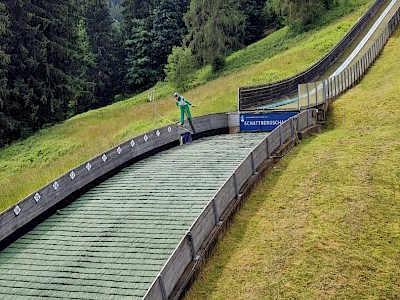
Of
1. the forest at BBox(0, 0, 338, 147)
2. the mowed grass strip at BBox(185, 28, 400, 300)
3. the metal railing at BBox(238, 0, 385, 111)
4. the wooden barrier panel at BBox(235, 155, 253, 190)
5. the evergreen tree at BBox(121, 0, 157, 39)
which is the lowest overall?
the mowed grass strip at BBox(185, 28, 400, 300)

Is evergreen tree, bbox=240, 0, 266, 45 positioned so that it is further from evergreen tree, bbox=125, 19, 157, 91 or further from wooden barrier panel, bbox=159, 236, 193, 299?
wooden barrier panel, bbox=159, 236, 193, 299

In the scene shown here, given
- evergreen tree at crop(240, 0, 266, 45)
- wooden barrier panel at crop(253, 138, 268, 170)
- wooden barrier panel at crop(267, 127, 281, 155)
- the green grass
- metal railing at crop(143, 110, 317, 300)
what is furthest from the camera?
evergreen tree at crop(240, 0, 266, 45)

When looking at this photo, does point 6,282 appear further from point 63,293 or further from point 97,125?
point 97,125

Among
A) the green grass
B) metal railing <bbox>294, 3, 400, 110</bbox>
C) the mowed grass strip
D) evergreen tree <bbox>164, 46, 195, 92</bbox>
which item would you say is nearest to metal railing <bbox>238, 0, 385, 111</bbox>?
the green grass

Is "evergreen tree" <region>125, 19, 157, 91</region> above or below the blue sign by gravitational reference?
above

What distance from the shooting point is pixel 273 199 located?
13.2m

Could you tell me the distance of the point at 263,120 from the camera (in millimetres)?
21094

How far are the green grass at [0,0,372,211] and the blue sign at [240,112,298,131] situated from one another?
184 inches

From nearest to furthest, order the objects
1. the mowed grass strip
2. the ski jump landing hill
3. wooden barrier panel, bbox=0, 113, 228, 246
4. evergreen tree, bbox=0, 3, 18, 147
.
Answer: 1. the mowed grass strip
2. the ski jump landing hill
3. wooden barrier panel, bbox=0, 113, 228, 246
4. evergreen tree, bbox=0, 3, 18, 147

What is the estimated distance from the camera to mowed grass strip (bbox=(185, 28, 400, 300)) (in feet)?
30.5

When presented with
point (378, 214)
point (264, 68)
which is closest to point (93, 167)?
point (378, 214)

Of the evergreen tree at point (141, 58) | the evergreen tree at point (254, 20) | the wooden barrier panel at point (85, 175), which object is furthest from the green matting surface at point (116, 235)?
the evergreen tree at point (254, 20)

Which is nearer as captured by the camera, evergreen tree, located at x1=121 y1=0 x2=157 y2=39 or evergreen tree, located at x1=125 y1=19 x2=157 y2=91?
evergreen tree, located at x1=125 y1=19 x2=157 y2=91

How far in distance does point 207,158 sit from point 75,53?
25.3m
